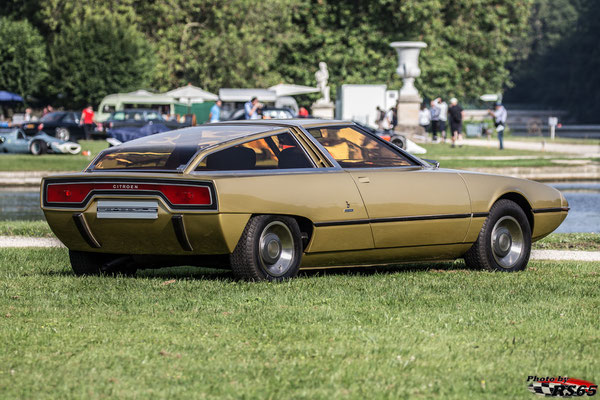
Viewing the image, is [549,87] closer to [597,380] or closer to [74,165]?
[74,165]

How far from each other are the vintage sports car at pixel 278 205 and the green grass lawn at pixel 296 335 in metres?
0.24

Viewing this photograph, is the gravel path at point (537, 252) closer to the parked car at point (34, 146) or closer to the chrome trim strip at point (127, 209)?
the chrome trim strip at point (127, 209)

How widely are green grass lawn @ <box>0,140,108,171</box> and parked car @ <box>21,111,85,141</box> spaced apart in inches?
435

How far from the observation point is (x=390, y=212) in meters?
8.90

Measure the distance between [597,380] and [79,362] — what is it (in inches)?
98.4

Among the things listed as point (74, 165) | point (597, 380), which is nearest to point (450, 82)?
point (74, 165)

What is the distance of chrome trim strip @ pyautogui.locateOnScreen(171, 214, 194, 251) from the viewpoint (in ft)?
26.0

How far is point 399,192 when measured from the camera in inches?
353

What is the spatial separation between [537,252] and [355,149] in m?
3.32

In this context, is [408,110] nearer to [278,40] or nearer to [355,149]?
[278,40]

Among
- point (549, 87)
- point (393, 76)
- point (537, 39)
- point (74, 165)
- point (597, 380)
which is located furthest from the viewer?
point (537, 39)

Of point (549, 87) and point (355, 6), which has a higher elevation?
point (355, 6)

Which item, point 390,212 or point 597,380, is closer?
point 597,380

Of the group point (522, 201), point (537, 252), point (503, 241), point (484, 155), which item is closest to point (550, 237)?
point (537, 252)
